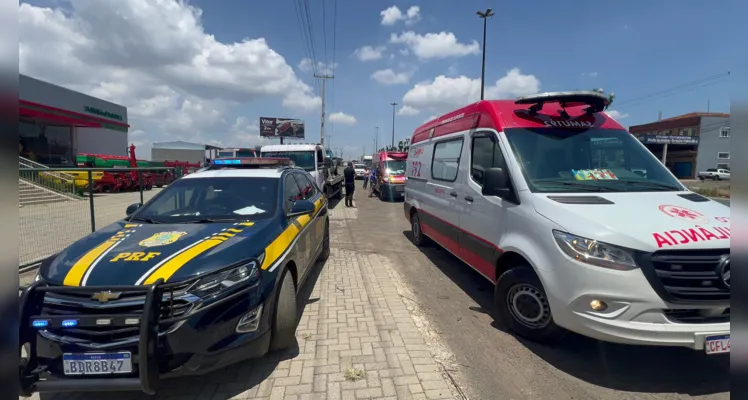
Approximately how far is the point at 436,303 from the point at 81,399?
355cm

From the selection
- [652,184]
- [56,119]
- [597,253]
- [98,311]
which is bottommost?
[98,311]

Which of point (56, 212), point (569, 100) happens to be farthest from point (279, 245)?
point (56, 212)

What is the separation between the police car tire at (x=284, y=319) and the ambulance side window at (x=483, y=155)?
2.54m

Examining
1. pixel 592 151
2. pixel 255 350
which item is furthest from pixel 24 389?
pixel 592 151

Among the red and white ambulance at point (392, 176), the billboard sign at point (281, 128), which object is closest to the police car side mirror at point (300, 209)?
the red and white ambulance at point (392, 176)

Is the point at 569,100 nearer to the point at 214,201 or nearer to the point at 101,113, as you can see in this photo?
the point at 214,201

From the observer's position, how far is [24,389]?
8.28 feet

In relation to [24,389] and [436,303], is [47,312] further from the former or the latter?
[436,303]

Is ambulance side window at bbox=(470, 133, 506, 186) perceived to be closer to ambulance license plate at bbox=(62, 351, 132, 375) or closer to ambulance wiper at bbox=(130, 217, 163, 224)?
ambulance wiper at bbox=(130, 217, 163, 224)

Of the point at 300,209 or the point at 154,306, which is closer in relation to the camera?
the point at 154,306

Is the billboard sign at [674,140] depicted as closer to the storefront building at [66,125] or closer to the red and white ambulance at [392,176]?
the red and white ambulance at [392,176]

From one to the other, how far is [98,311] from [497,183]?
3547mm

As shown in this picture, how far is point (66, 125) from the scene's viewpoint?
1162 inches

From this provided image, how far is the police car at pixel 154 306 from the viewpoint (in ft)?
8.28
